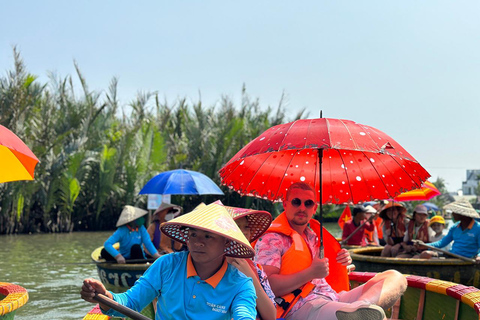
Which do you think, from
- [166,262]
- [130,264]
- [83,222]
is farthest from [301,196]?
[83,222]

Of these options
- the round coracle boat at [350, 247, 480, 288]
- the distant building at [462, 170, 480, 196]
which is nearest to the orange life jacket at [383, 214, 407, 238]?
the round coracle boat at [350, 247, 480, 288]

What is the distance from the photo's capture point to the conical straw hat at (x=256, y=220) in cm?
344

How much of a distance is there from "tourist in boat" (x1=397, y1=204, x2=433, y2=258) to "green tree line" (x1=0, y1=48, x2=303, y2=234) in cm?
1245

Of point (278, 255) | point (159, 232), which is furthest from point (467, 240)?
point (278, 255)

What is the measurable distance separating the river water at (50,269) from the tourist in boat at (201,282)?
5.65 metres

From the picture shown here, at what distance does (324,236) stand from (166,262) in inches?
67.7

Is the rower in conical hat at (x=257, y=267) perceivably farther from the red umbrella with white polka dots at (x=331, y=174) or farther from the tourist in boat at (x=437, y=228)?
the tourist in boat at (x=437, y=228)

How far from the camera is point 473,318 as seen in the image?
13.2 feet

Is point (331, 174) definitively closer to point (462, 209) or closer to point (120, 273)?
point (462, 209)

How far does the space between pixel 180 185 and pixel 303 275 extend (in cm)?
717

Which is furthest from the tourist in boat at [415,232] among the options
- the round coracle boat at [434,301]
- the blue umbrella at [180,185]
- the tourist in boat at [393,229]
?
the round coracle boat at [434,301]

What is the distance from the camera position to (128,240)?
8.55 m

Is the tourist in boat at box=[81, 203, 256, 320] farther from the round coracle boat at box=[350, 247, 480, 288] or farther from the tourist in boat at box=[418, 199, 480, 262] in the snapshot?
the tourist in boat at box=[418, 199, 480, 262]

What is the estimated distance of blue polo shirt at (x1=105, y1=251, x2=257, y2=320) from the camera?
8.72ft
